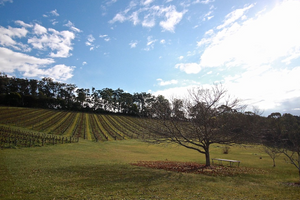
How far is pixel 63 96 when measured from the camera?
357ft

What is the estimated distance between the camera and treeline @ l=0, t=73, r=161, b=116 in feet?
262

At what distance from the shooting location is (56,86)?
109688mm

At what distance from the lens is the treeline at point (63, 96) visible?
79.8 m

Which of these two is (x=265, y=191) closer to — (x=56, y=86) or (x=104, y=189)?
(x=104, y=189)

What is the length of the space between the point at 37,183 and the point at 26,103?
289ft

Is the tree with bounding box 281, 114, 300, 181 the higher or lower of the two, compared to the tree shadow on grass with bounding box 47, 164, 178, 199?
higher

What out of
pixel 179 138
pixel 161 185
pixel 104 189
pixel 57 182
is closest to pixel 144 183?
pixel 161 185

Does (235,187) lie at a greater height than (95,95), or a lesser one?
lesser

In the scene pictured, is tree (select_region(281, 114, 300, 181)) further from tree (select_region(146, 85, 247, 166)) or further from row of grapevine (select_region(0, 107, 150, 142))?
row of grapevine (select_region(0, 107, 150, 142))

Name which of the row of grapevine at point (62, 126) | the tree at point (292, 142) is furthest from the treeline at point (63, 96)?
the tree at point (292, 142)

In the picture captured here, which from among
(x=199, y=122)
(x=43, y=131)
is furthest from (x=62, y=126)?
(x=199, y=122)

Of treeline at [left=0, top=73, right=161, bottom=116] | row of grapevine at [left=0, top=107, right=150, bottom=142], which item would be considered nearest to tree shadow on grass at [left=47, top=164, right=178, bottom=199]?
row of grapevine at [left=0, top=107, right=150, bottom=142]

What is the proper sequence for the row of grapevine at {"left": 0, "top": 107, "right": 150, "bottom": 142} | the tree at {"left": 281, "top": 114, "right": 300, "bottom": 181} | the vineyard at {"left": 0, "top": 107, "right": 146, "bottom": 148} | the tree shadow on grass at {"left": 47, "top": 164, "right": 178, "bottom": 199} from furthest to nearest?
the row of grapevine at {"left": 0, "top": 107, "right": 150, "bottom": 142}, the vineyard at {"left": 0, "top": 107, "right": 146, "bottom": 148}, the tree at {"left": 281, "top": 114, "right": 300, "bottom": 181}, the tree shadow on grass at {"left": 47, "top": 164, "right": 178, "bottom": 199}

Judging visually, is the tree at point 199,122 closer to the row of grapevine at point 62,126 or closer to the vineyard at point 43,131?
the vineyard at point 43,131
